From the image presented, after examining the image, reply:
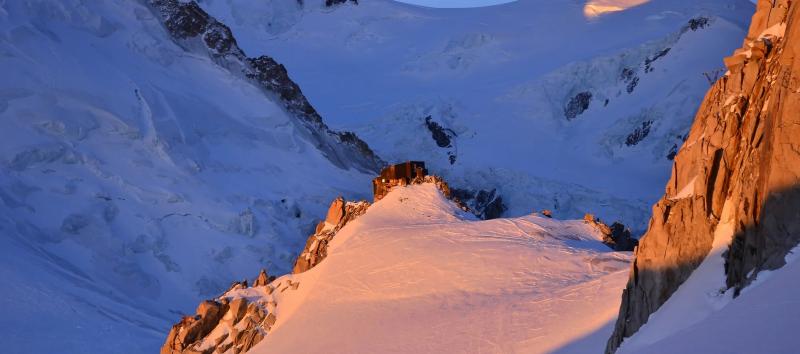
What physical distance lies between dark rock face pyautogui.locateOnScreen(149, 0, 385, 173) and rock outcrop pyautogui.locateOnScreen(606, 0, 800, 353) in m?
41.0

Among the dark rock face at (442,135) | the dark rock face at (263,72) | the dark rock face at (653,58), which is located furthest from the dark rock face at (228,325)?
the dark rock face at (653,58)

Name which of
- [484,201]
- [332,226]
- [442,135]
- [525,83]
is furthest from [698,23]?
[332,226]

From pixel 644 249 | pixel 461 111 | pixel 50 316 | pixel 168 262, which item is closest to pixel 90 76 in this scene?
Answer: pixel 168 262

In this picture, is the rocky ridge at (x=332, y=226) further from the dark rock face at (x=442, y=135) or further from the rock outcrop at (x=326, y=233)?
the dark rock face at (x=442, y=135)

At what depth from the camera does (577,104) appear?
219ft

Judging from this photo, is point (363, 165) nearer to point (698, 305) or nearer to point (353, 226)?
point (353, 226)

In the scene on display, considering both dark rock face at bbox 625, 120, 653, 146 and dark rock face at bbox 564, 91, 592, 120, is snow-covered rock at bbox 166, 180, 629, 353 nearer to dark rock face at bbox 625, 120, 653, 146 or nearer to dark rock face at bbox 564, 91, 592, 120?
dark rock face at bbox 625, 120, 653, 146

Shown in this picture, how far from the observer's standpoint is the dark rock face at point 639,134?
62.0 meters

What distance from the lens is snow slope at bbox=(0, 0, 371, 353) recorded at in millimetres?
38094

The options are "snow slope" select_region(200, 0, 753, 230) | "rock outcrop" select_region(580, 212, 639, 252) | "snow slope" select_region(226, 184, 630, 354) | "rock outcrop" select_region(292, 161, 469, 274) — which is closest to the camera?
"snow slope" select_region(226, 184, 630, 354)

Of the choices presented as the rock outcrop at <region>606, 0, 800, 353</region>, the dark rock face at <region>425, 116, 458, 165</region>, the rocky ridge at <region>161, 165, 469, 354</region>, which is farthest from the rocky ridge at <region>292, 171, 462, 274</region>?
the dark rock face at <region>425, 116, 458, 165</region>

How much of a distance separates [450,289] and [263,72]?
3509 cm

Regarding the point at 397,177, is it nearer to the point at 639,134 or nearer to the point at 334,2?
the point at 639,134

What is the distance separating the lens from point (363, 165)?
187 feet
